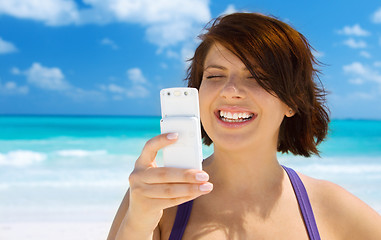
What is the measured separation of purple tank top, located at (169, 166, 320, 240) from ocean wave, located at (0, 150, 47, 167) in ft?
32.2

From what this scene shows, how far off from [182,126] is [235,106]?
1.62 ft

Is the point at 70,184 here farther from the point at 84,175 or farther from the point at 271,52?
the point at 271,52

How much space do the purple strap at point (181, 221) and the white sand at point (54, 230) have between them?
346cm

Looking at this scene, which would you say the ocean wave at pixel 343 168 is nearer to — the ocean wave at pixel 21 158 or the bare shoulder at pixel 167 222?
the ocean wave at pixel 21 158

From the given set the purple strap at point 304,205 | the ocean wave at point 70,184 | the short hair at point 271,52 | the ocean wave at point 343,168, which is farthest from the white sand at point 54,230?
the ocean wave at point 343,168

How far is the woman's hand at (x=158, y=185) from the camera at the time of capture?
1425 mm

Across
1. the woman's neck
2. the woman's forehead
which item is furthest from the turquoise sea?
the woman's forehead

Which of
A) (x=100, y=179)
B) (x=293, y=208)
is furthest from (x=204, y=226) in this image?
(x=100, y=179)

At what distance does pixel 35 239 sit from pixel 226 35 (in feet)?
14.0

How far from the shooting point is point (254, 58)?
76.5 inches

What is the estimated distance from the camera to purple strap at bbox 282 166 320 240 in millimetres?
2059

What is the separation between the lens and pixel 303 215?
2115mm

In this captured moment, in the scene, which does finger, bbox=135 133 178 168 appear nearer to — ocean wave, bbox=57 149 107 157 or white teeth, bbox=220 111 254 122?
white teeth, bbox=220 111 254 122

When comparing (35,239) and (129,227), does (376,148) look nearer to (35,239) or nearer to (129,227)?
(35,239)
